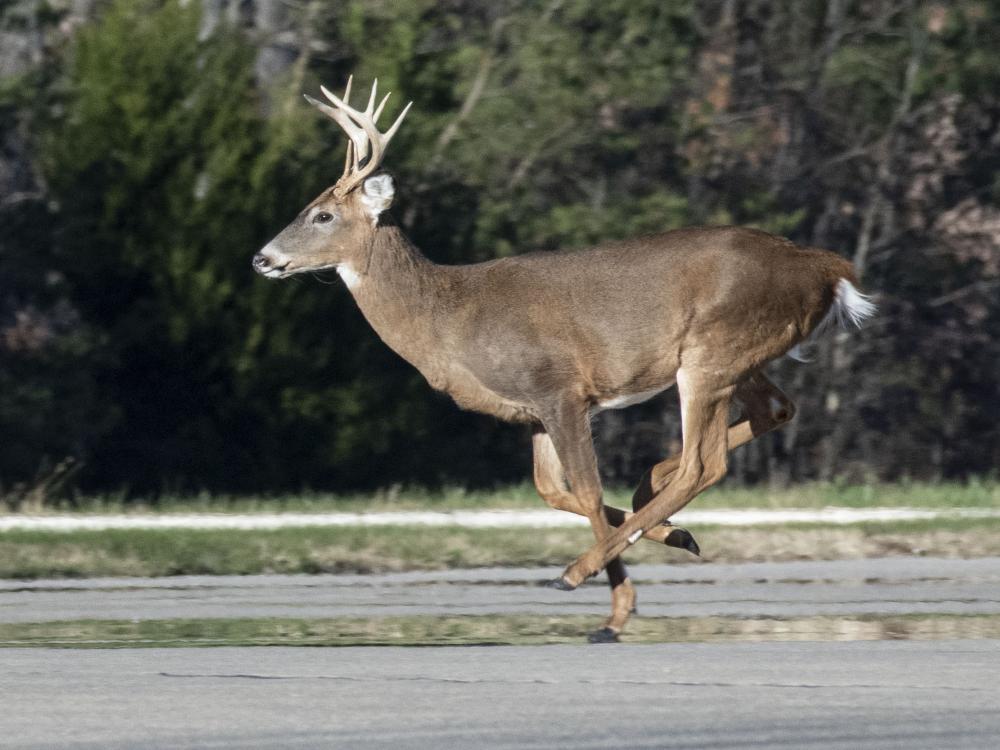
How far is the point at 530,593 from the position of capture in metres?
12.0

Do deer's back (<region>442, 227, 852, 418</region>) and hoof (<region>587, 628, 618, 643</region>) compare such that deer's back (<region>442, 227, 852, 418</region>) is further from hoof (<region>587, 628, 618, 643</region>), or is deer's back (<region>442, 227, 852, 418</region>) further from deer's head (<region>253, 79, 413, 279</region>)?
hoof (<region>587, 628, 618, 643</region>)

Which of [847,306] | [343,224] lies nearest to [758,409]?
[847,306]

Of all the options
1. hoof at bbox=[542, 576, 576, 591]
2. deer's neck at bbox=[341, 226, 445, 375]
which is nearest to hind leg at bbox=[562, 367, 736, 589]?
hoof at bbox=[542, 576, 576, 591]

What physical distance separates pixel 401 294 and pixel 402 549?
3.80 meters

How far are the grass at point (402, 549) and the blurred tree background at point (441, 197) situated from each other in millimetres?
7574

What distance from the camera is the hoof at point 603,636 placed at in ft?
30.7

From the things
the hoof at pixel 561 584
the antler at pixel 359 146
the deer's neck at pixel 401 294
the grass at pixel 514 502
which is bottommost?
the grass at pixel 514 502

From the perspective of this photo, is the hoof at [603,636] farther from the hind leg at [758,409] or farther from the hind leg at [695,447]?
the hind leg at [758,409]

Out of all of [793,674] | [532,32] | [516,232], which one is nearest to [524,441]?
[516,232]

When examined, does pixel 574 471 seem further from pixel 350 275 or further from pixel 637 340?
pixel 350 275

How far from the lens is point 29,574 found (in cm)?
1373

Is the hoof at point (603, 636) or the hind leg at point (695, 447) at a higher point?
the hind leg at point (695, 447)

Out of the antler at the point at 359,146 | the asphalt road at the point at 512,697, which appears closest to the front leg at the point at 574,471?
the asphalt road at the point at 512,697

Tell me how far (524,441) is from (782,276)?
14919 millimetres
